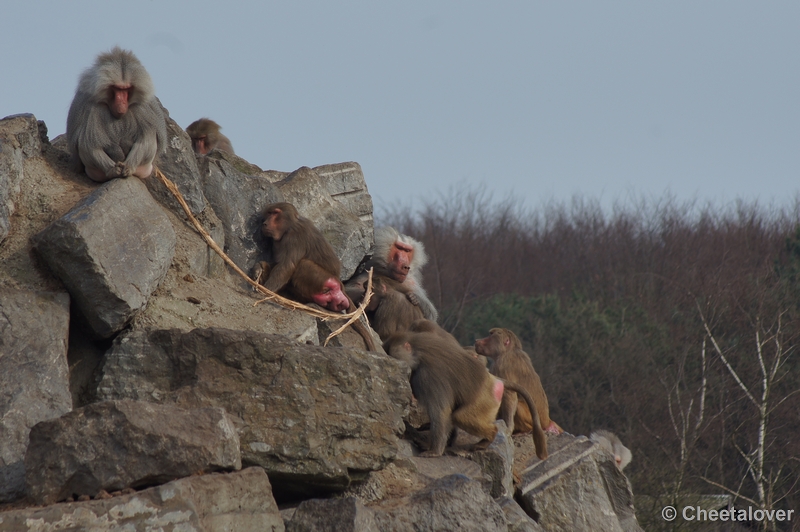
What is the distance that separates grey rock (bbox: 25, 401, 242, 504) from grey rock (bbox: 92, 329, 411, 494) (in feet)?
1.77

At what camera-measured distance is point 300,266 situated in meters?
6.46

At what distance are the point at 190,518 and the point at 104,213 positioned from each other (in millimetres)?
1932

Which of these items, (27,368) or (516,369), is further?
(516,369)

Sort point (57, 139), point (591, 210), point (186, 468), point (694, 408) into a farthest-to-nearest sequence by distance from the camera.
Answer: point (591, 210) < point (694, 408) < point (57, 139) < point (186, 468)

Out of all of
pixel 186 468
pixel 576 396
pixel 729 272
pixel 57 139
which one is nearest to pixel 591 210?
pixel 729 272

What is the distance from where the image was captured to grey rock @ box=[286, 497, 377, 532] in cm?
386

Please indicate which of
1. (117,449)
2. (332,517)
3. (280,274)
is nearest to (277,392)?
(332,517)

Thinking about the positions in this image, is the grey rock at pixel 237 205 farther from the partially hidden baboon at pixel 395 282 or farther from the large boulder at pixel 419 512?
the large boulder at pixel 419 512

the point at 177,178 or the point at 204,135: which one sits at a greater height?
the point at 204,135

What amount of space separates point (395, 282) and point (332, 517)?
3.95 m

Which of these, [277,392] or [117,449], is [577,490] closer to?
[277,392]

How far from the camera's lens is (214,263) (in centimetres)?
615

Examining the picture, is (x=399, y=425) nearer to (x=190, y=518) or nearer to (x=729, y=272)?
(x=190, y=518)

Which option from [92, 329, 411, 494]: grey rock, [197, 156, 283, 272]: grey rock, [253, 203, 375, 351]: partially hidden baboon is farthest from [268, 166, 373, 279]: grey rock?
[92, 329, 411, 494]: grey rock
